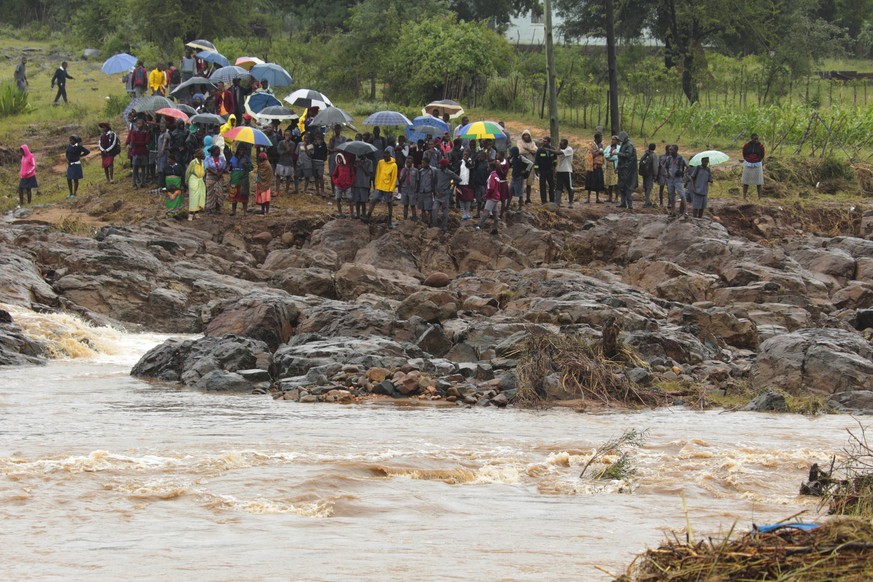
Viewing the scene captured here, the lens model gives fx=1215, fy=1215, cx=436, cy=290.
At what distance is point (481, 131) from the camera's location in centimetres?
2478

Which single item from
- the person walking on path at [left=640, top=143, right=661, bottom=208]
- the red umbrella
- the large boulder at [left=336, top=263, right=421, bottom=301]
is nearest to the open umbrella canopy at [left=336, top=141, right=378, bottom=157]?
the large boulder at [left=336, top=263, right=421, bottom=301]

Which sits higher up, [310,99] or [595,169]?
[310,99]

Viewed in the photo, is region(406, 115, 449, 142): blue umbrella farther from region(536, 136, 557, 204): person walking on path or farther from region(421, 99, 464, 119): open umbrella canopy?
region(536, 136, 557, 204): person walking on path

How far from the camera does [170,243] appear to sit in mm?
22844

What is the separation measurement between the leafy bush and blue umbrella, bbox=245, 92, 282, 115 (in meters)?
13.0

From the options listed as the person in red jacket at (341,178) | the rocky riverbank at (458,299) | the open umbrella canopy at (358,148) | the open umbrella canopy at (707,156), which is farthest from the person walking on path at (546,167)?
the person in red jacket at (341,178)

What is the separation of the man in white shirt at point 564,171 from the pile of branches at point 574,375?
1045cm

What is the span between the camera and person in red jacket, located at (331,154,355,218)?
955 inches

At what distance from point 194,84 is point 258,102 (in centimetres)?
218

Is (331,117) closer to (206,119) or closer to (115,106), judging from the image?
(206,119)

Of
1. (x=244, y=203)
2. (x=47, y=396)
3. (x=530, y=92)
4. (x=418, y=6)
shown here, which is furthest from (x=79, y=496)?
(x=418, y=6)

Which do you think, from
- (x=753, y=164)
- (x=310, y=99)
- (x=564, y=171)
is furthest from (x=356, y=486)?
(x=753, y=164)

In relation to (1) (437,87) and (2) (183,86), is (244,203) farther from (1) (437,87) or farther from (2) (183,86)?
(1) (437,87)

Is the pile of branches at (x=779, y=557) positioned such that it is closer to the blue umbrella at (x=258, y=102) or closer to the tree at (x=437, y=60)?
the blue umbrella at (x=258, y=102)
